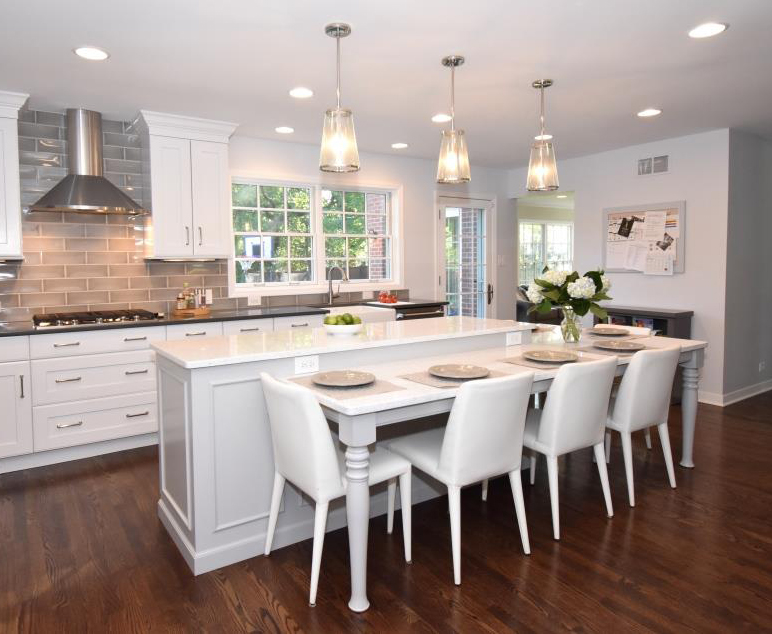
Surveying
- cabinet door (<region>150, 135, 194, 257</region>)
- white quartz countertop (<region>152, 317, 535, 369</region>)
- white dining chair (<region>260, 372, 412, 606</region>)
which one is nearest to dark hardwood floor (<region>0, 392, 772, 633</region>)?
white dining chair (<region>260, 372, 412, 606</region>)

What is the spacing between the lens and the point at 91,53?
3.07 meters

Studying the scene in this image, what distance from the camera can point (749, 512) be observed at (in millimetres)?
2955

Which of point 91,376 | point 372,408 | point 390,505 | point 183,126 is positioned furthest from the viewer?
point 183,126

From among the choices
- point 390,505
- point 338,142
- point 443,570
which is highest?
point 338,142

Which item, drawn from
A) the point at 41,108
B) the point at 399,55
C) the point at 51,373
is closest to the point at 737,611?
the point at 399,55

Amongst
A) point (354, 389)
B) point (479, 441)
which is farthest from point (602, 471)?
point (354, 389)

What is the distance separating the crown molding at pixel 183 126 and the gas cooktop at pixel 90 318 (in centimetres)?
137

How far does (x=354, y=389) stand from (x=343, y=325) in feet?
2.50

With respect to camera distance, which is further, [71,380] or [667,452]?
[71,380]

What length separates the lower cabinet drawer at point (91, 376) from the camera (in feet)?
12.2

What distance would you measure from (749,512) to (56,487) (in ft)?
12.6

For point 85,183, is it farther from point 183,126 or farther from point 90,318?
point 90,318

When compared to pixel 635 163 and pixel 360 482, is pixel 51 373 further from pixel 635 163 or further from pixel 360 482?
pixel 635 163

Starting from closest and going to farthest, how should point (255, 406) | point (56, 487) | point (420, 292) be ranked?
point (255, 406) → point (56, 487) → point (420, 292)
